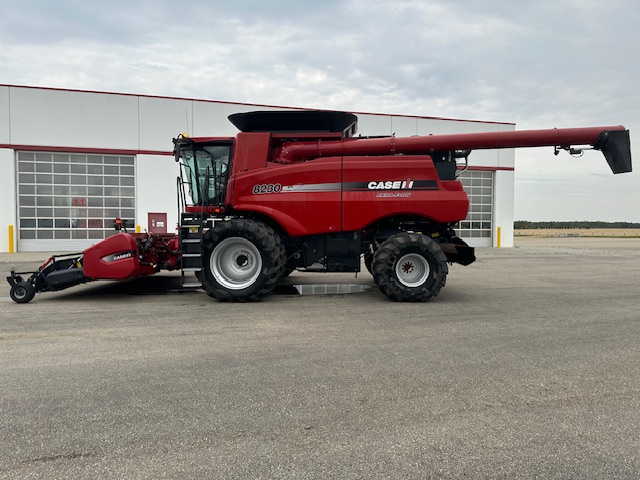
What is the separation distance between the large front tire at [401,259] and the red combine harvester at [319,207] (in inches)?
0.6

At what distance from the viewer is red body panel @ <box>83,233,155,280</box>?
727 cm

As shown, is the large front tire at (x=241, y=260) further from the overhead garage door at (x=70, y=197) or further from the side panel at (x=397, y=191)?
the overhead garage door at (x=70, y=197)

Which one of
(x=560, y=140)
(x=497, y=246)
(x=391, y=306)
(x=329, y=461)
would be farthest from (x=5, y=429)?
(x=497, y=246)

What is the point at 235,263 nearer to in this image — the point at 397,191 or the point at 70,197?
the point at 397,191

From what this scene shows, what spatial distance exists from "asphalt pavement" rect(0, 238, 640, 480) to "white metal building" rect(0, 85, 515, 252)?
505 inches

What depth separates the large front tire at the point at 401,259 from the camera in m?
7.16

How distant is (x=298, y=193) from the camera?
7438 millimetres

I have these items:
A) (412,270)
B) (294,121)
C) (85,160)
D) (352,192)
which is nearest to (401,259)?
(412,270)

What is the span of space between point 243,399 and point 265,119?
540 centimetres

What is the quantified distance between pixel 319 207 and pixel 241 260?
1623mm

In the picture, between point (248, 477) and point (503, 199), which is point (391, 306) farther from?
point (503, 199)

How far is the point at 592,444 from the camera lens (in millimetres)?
2645

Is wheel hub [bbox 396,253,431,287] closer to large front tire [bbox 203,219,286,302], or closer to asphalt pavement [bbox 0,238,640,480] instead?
asphalt pavement [bbox 0,238,640,480]

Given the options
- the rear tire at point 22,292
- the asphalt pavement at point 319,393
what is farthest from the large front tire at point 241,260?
the rear tire at point 22,292
